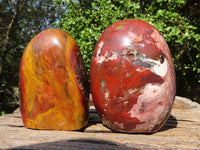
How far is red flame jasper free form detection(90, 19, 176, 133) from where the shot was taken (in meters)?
1.31

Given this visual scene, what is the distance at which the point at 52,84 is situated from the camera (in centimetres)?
139

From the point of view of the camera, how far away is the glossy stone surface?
1.38m

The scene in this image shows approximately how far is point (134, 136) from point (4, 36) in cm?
785

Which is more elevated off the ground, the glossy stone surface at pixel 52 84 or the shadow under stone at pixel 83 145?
the glossy stone surface at pixel 52 84

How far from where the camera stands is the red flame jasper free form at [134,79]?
1.31 meters

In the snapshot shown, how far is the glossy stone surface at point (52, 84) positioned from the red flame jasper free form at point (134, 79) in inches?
7.1

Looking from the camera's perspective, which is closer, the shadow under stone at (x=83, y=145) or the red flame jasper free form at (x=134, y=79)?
the shadow under stone at (x=83, y=145)

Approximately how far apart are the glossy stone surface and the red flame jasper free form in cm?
18

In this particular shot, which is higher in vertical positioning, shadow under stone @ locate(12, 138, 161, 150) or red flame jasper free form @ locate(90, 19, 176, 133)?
red flame jasper free form @ locate(90, 19, 176, 133)

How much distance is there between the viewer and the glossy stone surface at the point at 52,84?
1.38 meters

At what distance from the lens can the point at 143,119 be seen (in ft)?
4.40

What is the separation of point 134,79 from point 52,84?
573 millimetres

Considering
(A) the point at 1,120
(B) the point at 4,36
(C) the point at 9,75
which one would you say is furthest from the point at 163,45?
(C) the point at 9,75

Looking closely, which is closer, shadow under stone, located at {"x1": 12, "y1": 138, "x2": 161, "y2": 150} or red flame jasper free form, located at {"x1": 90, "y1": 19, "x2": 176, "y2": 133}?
shadow under stone, located at {"x1": 12, "y1": 138, "x2": 161, "y2": 150}
